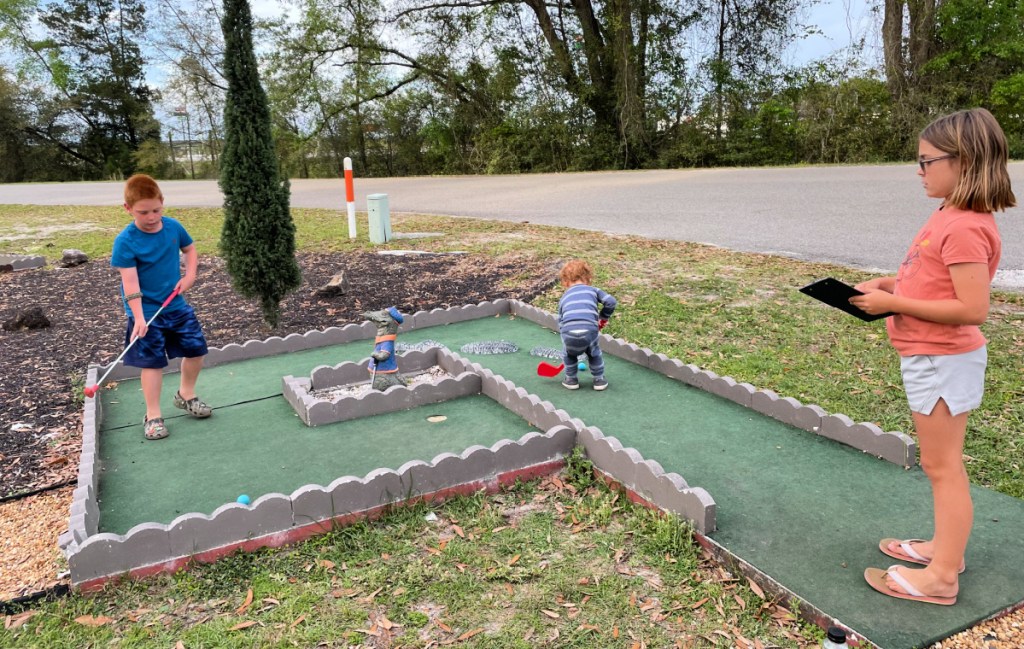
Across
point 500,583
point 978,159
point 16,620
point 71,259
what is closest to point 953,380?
point 978,159

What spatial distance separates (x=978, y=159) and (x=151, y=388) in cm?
431

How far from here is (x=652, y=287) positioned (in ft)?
25.3

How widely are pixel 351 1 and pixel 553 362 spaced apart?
73.3 ft

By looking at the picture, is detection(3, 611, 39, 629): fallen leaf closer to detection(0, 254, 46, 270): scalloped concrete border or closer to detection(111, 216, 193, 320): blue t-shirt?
detection(111, 216, 193, 320): blue t-shirt

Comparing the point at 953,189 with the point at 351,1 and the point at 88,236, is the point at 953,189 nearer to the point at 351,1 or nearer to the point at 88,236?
the point at 88,236

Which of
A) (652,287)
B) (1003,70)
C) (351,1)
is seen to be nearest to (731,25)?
(1003,70)

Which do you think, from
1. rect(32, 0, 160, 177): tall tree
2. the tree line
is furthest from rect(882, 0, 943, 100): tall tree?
rect(32, 0, 160, 177): tall tree

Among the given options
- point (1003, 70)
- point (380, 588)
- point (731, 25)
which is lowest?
point (380, 588)

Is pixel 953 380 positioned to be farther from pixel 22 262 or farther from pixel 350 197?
pixel 22 262

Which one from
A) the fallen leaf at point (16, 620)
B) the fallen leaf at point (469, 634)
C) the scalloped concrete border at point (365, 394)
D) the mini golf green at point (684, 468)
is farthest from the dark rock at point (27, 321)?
the fallen leaf at point (469, 634)

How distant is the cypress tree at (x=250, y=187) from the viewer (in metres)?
6.26

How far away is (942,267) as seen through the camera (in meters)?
2.42

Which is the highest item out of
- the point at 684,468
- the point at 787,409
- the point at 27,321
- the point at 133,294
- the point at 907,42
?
the point at 907,42

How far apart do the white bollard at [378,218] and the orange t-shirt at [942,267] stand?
9.30 meters
